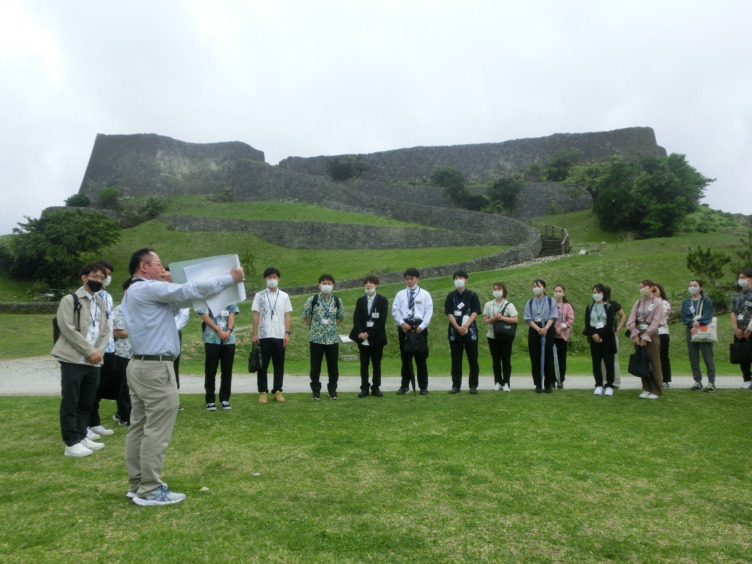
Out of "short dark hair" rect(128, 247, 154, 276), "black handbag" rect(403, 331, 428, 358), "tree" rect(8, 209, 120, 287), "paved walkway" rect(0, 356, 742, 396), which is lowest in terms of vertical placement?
"paved walkway" rect(0, 356, 742, 396)

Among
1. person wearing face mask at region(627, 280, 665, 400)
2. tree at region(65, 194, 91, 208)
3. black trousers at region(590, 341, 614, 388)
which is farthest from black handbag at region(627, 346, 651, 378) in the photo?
tree at region(65, 194, 91, 208)

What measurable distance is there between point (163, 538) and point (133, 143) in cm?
5489

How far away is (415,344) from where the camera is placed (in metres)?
8.34

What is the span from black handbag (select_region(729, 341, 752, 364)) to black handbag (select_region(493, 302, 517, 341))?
10.5ft

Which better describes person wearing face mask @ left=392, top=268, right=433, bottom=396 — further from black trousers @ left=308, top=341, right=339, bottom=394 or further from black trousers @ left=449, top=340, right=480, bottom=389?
black trousers @ left=308, top=341, right=339, bottom=394

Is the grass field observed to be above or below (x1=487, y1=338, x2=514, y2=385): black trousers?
below

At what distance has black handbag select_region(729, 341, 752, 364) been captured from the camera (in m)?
8.66

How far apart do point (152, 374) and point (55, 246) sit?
3445 centimetres

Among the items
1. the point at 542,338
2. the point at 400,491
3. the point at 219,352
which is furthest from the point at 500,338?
the point at 400,491

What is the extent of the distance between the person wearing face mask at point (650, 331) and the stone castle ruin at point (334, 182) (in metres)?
28.1

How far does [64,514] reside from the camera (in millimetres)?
3713

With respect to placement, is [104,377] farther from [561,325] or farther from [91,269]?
[561,325]

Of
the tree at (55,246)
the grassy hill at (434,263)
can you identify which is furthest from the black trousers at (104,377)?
the tree at (55,246)

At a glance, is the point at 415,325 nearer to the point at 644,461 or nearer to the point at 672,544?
the point at 644,461
